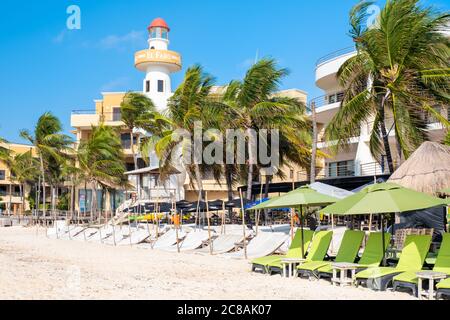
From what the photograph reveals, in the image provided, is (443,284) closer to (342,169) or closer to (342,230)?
(342,230)

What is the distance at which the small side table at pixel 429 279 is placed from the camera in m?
8.82

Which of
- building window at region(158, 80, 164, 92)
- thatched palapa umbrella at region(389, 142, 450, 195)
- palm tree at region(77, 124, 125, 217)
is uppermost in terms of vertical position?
building window at region(158, 80, 164, 92)

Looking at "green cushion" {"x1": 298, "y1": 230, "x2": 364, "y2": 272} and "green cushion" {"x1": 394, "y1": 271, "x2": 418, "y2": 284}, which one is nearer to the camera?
"green cushion" {"x1": 394, "y1": 271, "x2": 418, "y2": 284}

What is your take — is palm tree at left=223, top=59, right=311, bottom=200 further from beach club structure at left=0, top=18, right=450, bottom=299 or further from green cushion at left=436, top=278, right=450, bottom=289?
green cushion at left=436, top=278, right=450, bottom=289

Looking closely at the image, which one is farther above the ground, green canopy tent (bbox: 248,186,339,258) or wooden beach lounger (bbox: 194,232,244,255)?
green canopy tent (bbox: 248,186,339,258)

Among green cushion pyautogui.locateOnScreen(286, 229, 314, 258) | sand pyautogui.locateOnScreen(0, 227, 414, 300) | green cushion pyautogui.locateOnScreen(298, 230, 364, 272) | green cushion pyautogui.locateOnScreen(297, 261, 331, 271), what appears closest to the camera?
sand pyautogui.locateOnScreen(0, 227, 414, 300)

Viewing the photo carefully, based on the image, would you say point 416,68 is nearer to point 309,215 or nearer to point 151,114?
point 309,215

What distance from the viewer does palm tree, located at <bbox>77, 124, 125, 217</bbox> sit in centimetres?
4047

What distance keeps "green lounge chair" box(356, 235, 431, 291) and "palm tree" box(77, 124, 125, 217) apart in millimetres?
32004

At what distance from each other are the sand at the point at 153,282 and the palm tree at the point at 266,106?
12.5 m

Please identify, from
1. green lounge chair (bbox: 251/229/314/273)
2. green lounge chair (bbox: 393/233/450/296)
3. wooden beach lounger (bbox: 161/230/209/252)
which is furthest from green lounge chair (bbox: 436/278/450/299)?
wooden beach lounger (bbox: 161/230/209/252)

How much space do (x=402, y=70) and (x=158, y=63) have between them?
3143 centimetres

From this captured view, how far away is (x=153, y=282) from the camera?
36.8 feet
